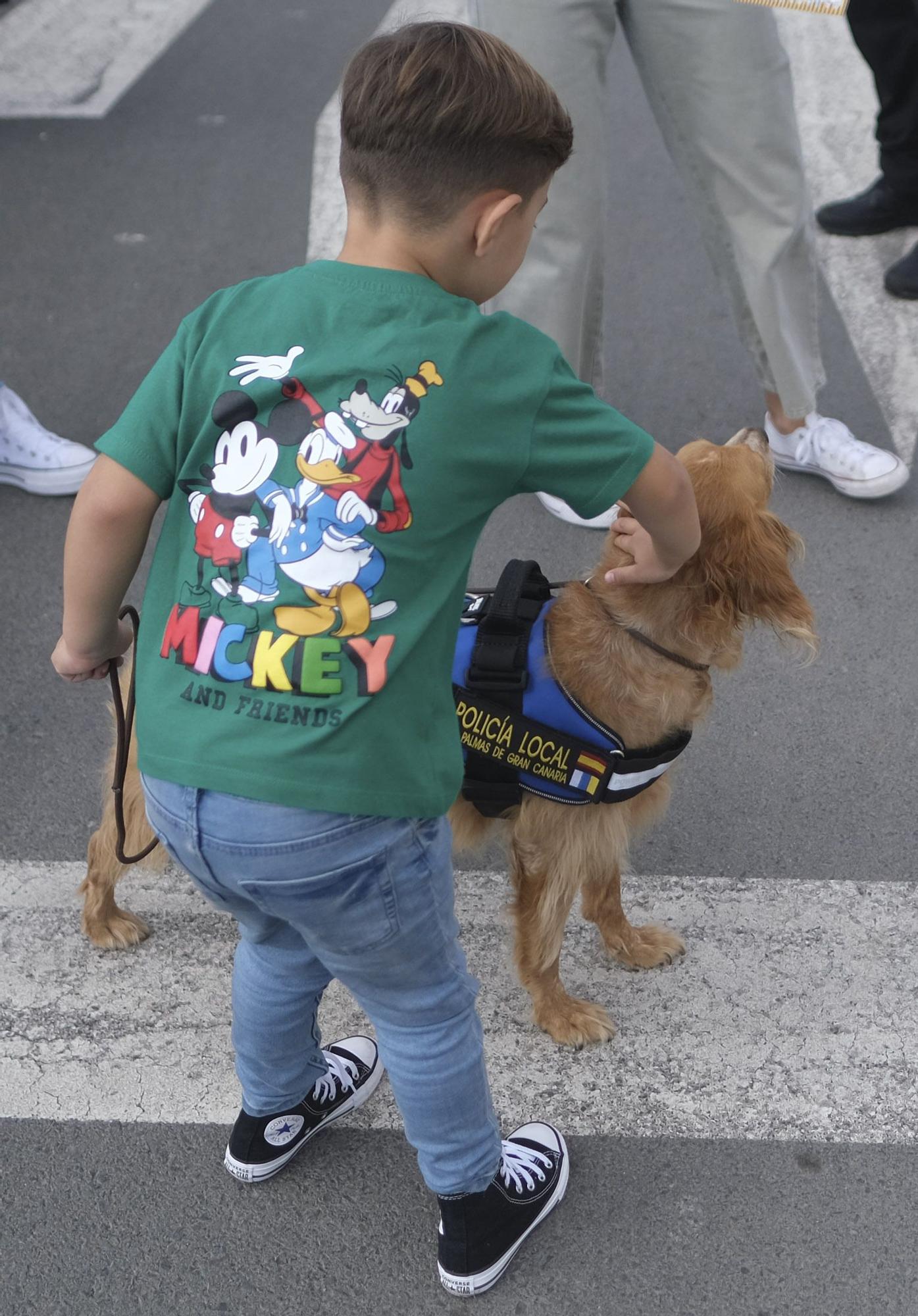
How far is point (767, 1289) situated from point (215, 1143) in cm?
109

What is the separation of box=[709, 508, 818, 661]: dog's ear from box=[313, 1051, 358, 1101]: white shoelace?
121cm

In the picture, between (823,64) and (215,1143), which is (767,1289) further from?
(823,64)

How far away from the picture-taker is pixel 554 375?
162 cm

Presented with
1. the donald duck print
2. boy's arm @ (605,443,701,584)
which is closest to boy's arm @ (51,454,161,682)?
the donald duck print

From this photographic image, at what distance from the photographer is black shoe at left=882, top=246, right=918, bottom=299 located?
5.28 metres

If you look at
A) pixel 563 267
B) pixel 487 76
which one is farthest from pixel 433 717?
pixel 563 267

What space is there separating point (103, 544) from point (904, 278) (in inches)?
181

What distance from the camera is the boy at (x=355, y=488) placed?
1.58 meters

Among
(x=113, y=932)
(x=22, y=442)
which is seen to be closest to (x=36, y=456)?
(x=22, y=442)

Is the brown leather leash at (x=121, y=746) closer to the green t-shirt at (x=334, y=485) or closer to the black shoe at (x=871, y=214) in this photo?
the green t-shirt at (x=334, y=485)

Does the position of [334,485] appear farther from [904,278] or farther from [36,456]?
[904,278]

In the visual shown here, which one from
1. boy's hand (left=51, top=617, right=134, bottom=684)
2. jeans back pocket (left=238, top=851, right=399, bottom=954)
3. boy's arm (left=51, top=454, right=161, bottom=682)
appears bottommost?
jeans back pocket (left=238, top=851, right=399, bottom=954)

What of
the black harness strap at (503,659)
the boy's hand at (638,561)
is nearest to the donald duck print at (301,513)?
the boy's hand at (638,561)

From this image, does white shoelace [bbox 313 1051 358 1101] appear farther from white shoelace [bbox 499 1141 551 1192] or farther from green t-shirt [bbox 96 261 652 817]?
green t-shirt [bbox 96 261 652 817]
